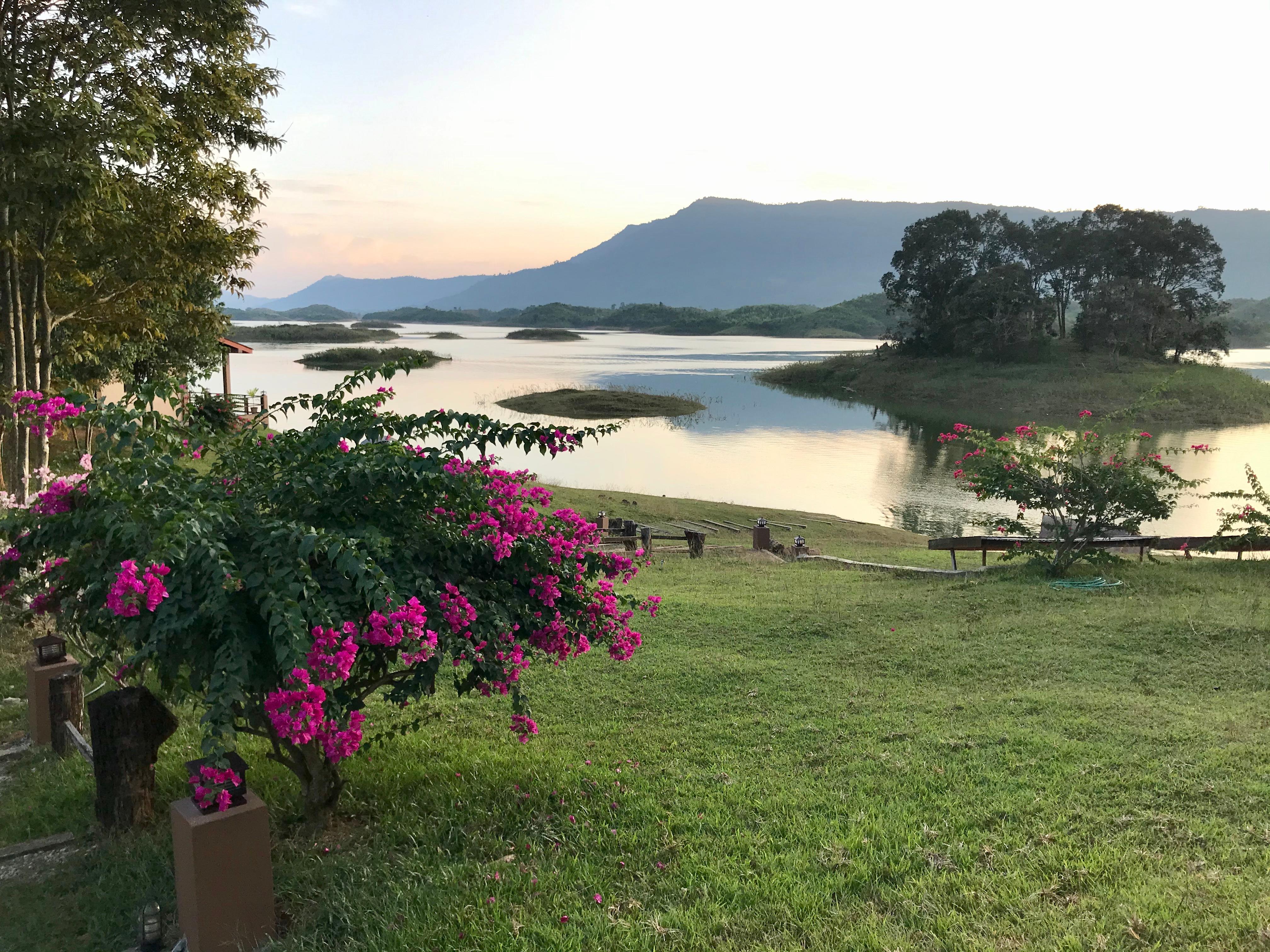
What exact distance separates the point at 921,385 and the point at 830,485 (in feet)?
114

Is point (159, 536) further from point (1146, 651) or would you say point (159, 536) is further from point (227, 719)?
point (1146, 651)

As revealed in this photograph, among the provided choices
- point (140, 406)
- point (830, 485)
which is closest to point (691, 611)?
point (140, 406)

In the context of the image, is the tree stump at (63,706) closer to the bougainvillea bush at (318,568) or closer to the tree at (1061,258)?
the bougainvillea bush at (318,568)

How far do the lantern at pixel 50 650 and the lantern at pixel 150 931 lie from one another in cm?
337

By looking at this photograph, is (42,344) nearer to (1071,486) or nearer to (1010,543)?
(1010,543)

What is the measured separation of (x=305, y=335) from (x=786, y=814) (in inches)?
5812

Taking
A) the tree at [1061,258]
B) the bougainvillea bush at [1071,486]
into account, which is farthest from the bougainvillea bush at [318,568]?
the tree at [1061,258]

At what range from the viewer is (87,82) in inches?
411

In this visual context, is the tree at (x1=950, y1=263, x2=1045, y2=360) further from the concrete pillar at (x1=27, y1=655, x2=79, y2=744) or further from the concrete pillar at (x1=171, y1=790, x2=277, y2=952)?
the concrete pillar at (x1=171, y1=790, x2=277, y2=952)

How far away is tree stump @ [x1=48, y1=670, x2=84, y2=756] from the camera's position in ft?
20.5

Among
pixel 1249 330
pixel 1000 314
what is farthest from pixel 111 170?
pixel 1249 330

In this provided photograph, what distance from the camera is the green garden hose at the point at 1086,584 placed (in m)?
11.3

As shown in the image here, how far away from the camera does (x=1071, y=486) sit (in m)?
12.3

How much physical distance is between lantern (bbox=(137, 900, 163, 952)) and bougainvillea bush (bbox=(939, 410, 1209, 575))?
1167 cm
